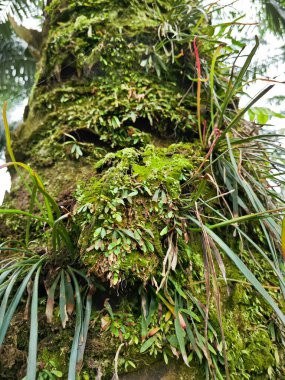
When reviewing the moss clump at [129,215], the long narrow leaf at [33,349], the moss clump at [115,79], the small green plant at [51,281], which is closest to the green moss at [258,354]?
the moss clump at [129,215]

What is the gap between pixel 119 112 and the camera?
4.39 ft

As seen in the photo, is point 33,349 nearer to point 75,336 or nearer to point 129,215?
point 75,336

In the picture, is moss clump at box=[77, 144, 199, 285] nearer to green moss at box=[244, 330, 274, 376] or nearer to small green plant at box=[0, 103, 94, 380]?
small green plant at box=[0, 103, 94, 380]

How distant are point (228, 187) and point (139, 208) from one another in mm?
435

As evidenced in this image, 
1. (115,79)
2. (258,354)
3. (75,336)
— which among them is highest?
(115,79)

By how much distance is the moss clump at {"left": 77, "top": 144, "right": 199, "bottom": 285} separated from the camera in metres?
0.86

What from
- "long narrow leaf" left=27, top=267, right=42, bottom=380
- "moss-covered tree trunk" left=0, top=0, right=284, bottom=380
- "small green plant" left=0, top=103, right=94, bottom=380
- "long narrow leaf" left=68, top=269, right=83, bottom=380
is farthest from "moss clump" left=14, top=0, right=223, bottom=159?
"long narrow leaf" left=27, top=267, right=42, bottom=380

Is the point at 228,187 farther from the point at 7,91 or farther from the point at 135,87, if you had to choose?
the point at 7,91

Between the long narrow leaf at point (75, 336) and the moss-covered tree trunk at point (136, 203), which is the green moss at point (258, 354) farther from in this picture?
the long narrow leaf at point (75, 336)

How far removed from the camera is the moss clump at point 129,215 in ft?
2.83

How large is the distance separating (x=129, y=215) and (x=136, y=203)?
4cm

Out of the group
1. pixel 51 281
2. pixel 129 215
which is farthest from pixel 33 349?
pixel 129 215

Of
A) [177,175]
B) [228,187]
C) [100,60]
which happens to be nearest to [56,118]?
[100,60]

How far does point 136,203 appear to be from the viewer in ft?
3.15
